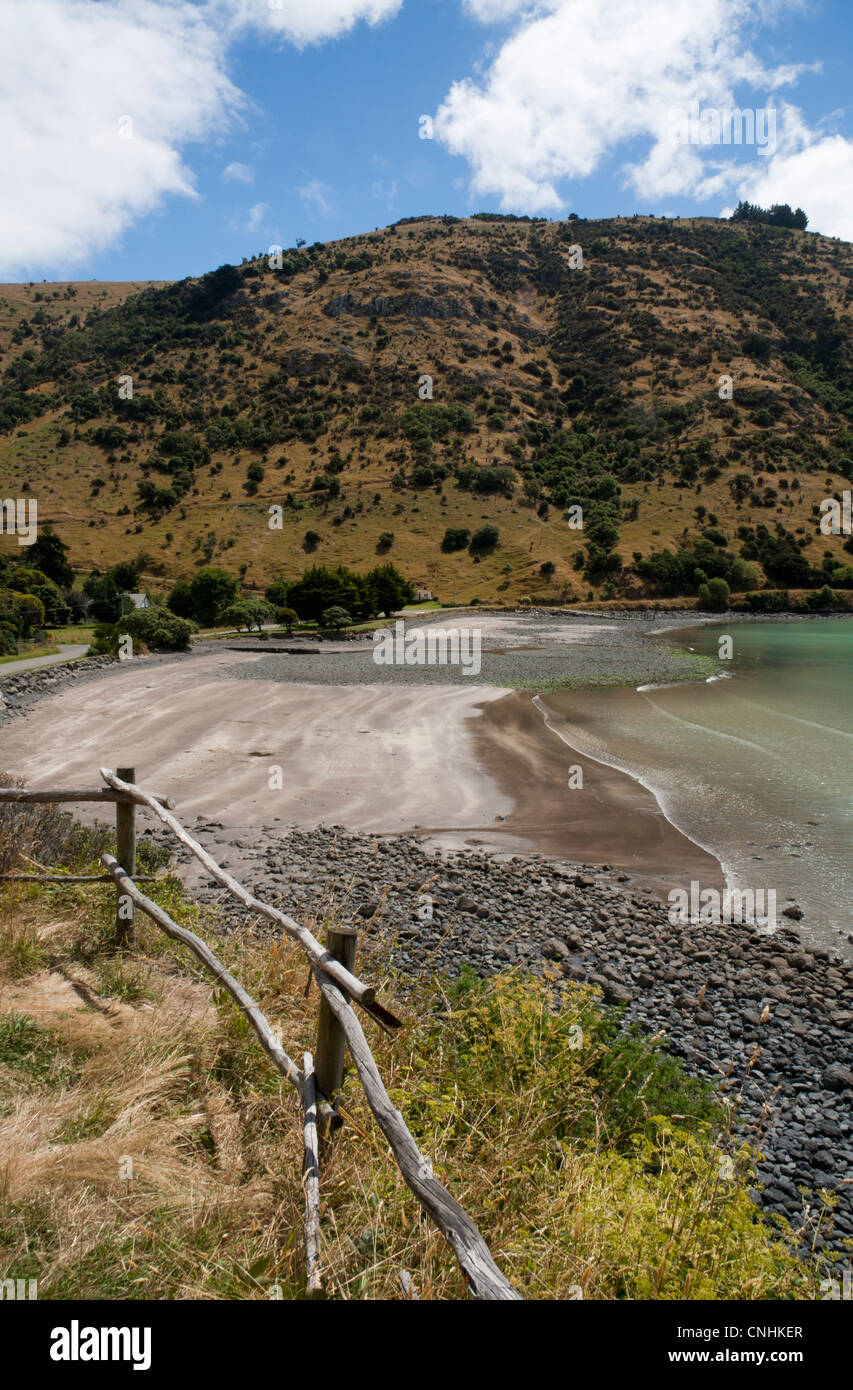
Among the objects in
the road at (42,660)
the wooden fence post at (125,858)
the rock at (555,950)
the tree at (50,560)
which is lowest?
the rock at (555,950)

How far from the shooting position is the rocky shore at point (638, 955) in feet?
18.7

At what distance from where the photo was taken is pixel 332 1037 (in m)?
3.71

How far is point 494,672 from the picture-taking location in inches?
1404

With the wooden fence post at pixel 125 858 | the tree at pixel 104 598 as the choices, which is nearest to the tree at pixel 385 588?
the tree at pixel 104 598

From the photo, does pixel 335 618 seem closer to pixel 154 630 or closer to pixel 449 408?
pixel 154 630

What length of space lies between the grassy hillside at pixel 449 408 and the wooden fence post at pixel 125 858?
7302cm

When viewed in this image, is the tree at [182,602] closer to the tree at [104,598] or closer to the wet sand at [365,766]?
the tree at [104,598]

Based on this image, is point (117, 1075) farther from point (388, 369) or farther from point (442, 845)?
point (388, 369)

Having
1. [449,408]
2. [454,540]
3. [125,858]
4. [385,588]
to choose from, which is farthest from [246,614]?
[449,408]

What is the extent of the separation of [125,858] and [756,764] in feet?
53.2

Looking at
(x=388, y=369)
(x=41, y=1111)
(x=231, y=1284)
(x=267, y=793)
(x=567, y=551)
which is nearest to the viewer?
(x=231, y=1284)

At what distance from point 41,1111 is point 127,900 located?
2690 mm

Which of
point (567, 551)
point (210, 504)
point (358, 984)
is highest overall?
point (210, 504)

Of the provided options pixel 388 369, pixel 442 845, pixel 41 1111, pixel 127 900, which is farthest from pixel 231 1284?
pixel 388 369
